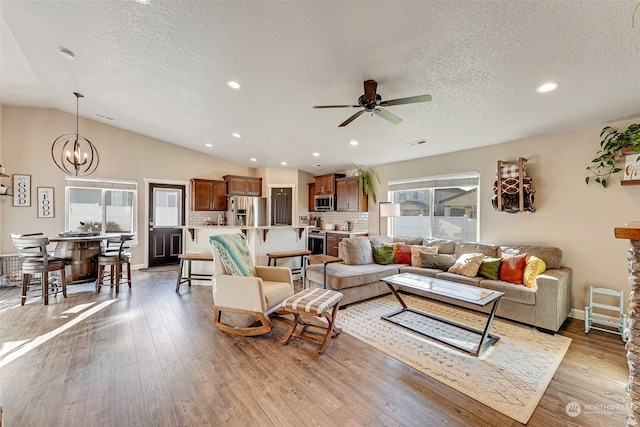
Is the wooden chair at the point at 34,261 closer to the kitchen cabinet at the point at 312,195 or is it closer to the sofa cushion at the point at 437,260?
the kitchen cabinet at the point at 312,195

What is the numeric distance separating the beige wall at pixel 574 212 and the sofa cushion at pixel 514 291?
1.01 meters

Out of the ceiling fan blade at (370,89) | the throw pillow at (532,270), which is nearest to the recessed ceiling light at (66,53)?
the ceiling fan blade at (370,89)

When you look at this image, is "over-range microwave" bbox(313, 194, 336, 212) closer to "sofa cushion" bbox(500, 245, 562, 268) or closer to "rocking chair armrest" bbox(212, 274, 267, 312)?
"sofa cushion" bbox(500, 245, 562, 268)

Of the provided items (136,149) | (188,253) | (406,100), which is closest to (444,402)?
(406,100)

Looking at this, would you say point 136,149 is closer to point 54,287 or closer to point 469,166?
point 54,287

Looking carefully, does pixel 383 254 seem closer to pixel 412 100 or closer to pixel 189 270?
pixel 412 100

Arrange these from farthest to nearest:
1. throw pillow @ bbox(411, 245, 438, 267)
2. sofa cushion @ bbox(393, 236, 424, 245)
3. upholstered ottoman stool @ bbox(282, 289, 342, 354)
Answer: sofa cushion @ bbox(393, 236, 424, 245)
throw pillow @ bbox(411, 245, 438, 267)
upholstered ottoman stool @ bbox(282, 289, 342, 354)

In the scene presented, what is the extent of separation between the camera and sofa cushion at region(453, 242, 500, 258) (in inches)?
160

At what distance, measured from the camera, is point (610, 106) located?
293 cm

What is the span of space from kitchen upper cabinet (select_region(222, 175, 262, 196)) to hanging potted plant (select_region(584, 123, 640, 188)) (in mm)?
6727

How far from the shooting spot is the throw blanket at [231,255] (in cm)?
307

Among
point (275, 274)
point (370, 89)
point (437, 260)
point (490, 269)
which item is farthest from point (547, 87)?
point (275, 274)

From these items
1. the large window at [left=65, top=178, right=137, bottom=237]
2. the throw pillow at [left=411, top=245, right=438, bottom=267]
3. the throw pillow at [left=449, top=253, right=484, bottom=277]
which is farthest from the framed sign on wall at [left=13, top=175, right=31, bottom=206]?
the throw pillow at [left=449, top=253, right=484, bottom=277]

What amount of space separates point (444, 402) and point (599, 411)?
3.48 feet
